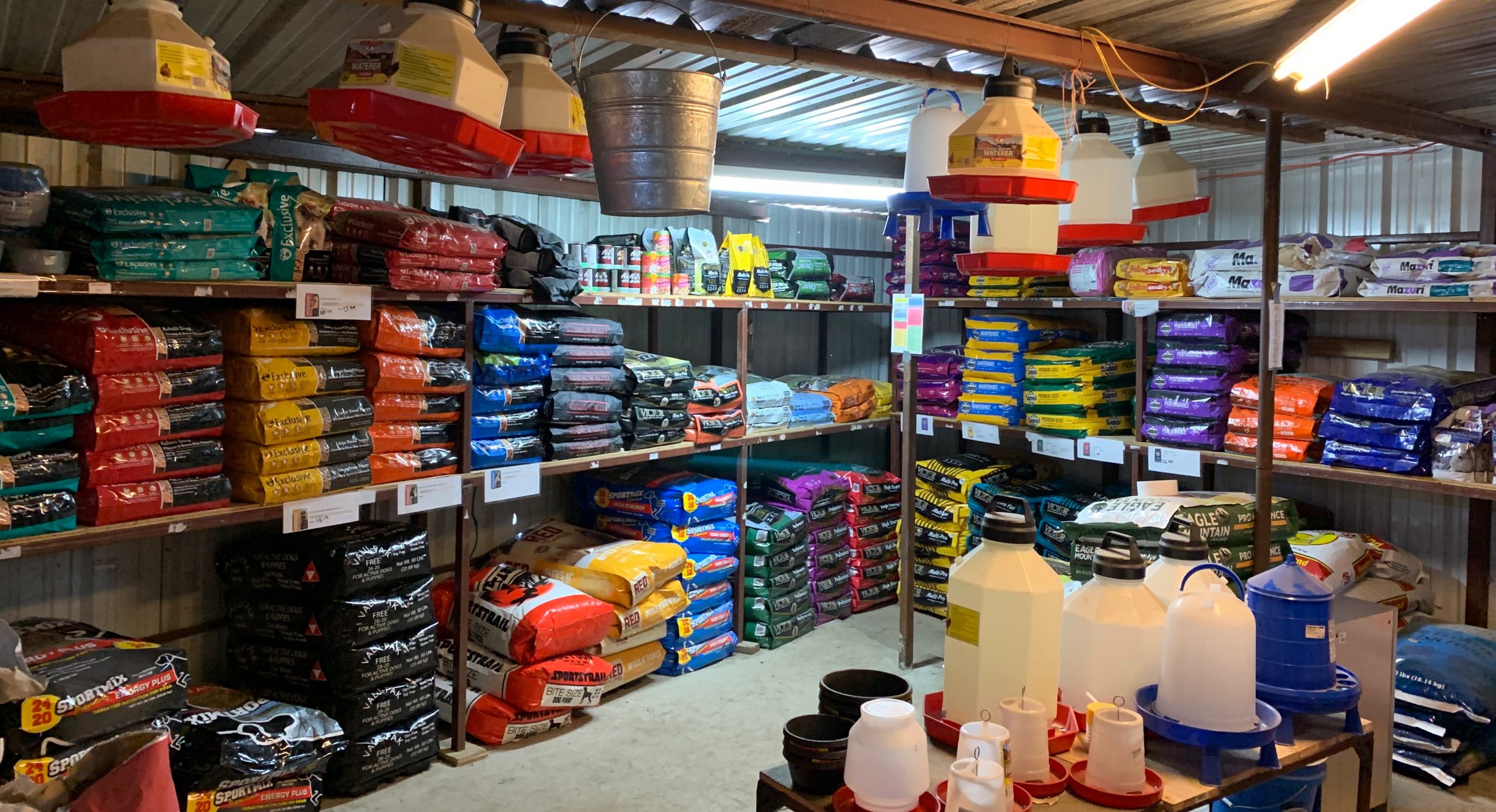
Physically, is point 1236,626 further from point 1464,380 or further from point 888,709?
point 1464,380

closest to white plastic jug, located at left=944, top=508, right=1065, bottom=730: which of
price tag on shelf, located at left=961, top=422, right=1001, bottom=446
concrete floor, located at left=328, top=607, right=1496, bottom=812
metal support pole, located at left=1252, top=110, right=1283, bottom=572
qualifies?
concrete floor, located at left=328, top=607, right=1496, bottom=812

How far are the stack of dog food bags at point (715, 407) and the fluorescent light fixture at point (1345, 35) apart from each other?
319cm

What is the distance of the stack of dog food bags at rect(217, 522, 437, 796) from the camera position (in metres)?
3.74

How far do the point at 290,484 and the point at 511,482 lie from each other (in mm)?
1045

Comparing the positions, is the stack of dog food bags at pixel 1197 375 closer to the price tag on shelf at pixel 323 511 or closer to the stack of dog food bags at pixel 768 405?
the stack of dog food bags at pixel 768 405

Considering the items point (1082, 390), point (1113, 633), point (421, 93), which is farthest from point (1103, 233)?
point (1082, 390)

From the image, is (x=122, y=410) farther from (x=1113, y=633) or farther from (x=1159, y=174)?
(x=1159, y=174)

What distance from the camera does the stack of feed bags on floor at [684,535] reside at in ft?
17.0

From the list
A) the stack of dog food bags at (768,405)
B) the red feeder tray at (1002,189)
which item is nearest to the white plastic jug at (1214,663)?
the red feeder tray at (1002,189)

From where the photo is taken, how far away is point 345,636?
12.2ft

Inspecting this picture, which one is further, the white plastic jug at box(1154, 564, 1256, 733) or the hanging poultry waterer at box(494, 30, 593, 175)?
the white plastic jug at box(1154, 564, 1256, 733)

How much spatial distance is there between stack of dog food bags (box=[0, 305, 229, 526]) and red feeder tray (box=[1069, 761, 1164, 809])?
2811 millimetres

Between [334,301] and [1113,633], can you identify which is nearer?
[1113,633]

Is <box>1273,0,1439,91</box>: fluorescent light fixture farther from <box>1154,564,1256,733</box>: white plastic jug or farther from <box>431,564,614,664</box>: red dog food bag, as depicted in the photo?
<box>431,564,614,664</box>: red dog food bag
